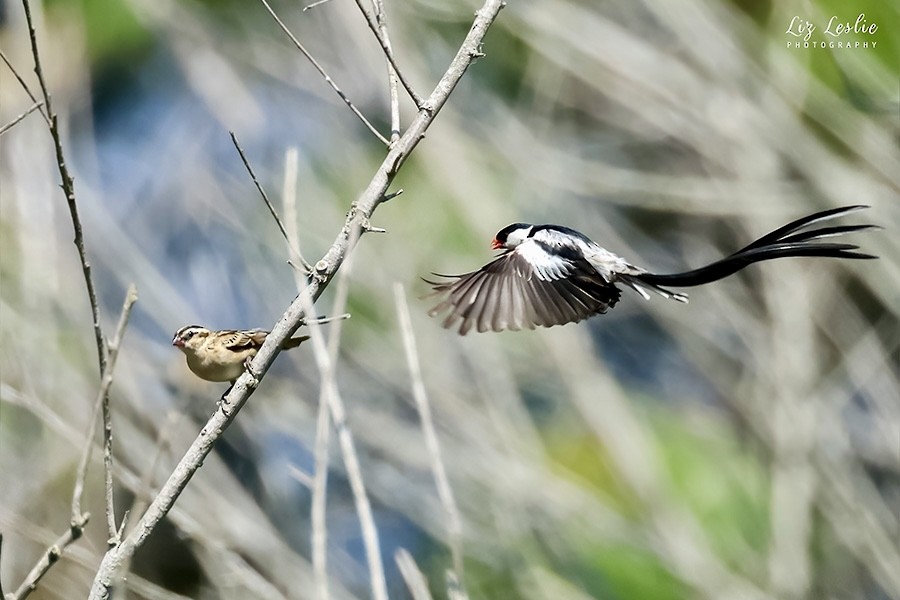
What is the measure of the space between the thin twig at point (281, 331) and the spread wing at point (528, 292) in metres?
0.68

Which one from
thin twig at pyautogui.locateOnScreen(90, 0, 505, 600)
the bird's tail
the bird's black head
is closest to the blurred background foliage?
the bird's black head

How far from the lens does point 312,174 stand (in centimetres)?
543

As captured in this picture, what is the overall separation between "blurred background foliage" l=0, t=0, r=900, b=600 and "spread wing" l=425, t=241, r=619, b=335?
1.49 metres

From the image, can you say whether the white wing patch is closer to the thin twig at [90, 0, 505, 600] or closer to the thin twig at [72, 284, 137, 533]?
the thin twig at [90, 0, 505, 600]

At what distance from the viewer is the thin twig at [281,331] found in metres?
2.07

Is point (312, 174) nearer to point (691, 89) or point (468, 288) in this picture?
point (691, 89)

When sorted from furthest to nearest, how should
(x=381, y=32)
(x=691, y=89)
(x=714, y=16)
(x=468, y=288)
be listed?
(x=691, y=89) → (x=714, y=16) → (x=468, y=288) → (x=381, y=32)

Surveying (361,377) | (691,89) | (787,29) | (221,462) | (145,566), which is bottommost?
(145,566)

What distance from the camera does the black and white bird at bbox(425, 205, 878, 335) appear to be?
280 centimetres

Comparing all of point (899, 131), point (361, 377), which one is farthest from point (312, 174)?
point (899, 131)

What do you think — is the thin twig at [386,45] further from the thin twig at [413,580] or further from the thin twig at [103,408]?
the thin twig at [413,580]

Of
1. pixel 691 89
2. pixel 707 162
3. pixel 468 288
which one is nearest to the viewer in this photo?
pixel 468 288

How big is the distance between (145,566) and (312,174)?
2.16m

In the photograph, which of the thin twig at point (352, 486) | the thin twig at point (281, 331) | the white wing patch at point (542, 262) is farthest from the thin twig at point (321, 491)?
the white wing patch at point (542, 262)
